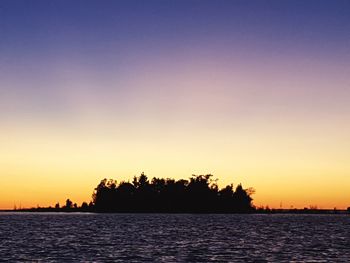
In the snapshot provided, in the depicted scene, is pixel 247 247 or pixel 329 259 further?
pixel 247 247

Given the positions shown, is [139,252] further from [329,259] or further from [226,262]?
[329,259]

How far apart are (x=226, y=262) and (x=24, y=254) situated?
2567 cm

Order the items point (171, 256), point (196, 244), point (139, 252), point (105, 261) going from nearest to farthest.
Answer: point (105, 261) → point (171, 256) → point (139, 252) → point (196, 244)

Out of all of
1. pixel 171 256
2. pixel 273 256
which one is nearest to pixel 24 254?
pixel 171 256

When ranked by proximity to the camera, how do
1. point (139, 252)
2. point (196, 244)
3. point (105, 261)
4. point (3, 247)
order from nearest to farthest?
1. point (105, 261)
2. point (139, 252)
3. point (3, 247)
4. point (196, 244)

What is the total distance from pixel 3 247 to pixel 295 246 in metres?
43.4

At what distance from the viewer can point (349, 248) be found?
77.6 m

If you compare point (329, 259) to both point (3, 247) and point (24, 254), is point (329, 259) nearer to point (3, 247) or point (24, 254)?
point (24, 254)

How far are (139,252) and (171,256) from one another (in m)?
6.85

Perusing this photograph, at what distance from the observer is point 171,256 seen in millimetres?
64375

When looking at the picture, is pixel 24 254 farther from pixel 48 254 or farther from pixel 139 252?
pixel 139 252

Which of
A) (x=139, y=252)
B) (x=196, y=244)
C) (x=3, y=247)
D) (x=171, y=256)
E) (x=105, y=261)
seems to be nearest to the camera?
(x=105, y=261)

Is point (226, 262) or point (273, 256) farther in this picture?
point (273, 256)

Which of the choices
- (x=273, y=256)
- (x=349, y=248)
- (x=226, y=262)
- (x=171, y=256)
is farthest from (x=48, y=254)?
(x=349, y=248)
